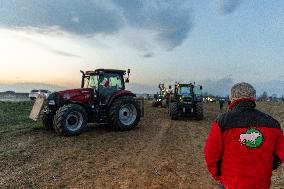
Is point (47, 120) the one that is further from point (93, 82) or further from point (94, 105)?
point (93, 82)

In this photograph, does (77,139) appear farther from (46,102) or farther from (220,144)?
(220,144)

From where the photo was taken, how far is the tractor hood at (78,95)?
1530 cm

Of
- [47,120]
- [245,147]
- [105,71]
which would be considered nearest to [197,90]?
[105,71]

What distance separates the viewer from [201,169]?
32.2ft

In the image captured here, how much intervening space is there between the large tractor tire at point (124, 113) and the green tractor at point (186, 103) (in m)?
6.86

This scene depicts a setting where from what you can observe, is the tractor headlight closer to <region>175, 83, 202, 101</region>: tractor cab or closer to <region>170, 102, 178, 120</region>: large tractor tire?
<region>170, 102, 178, 120</region>: large tractor tire

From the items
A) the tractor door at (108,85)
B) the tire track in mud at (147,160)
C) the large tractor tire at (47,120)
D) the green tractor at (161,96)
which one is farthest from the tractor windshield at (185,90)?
the green tractor at (161,96)

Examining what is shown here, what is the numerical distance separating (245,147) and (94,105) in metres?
12.7

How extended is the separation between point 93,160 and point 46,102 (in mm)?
5912

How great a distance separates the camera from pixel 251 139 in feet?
11.7

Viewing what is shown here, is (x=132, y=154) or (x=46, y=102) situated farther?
(x=46, y=102)

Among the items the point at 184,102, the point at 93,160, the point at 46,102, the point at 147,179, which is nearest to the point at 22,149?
the point at 93,160

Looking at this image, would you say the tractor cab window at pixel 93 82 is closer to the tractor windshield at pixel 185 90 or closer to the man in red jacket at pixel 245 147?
the tractor windshield at pixel 185 90

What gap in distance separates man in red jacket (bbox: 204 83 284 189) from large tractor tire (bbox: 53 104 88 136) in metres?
10.9
